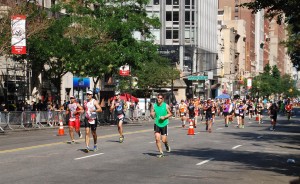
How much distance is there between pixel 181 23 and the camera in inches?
3814

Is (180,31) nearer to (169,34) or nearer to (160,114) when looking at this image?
(169,34)

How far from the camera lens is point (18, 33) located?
1341 inches

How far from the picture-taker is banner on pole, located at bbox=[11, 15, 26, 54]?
33.9 metres

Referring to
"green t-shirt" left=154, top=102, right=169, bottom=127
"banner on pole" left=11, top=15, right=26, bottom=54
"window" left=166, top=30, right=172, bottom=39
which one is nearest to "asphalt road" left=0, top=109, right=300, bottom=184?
"green t-shirt" left=154, top=102, right=169, bottom=127

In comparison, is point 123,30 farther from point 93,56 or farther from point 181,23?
point 181,23

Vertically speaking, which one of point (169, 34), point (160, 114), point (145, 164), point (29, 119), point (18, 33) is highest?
point (169, 34)

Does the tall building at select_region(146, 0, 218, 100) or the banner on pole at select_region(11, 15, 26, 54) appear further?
the tall building at select_region(146, 0, 218, 100)

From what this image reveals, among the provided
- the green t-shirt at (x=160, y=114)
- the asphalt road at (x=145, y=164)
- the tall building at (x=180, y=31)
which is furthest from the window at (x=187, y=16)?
the green t-shirt at (x=160, y=114)

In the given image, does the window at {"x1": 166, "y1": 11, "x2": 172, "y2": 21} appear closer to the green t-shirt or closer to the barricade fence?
the barricade fence

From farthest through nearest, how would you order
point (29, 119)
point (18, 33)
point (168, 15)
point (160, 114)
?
1. point (168, 15)
2. point (29, 119)
3. point (18, 33)
4. point (160, 114)

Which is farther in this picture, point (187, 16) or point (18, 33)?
point (187, 16)

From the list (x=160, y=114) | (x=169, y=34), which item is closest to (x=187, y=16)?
(x=169, y=34)

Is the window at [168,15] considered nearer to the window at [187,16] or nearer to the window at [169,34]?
the window at [169,34]

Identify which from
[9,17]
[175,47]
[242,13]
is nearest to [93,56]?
[9,17]
